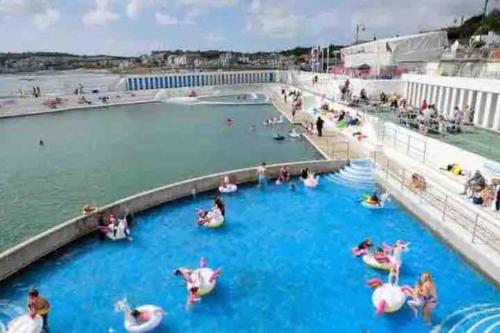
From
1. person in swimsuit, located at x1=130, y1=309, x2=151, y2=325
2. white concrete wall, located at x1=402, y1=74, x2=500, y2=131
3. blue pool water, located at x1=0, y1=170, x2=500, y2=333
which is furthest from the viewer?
white concrete wall, located at x1=402, y1=74, x2=500, y2=131

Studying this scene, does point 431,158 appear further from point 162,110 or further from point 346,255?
point 162,110

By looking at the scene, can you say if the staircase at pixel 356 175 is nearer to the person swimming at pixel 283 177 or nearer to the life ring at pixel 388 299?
the person swimming at pixel 283 177

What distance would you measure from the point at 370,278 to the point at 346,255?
1365 mm

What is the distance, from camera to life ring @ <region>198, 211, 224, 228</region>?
1440 cm

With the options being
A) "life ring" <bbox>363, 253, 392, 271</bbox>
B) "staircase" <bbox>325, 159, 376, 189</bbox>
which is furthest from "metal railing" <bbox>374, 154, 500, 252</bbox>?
"life ring" <bbox>363, 253, 392, 271</bbox>

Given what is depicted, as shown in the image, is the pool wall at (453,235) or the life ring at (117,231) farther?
the life ring at (117,231)

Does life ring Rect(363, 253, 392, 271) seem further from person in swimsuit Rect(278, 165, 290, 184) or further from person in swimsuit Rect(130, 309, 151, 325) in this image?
person in swimsuit Rect(278, 165, 290, 184)

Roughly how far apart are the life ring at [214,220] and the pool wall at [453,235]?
6.91m

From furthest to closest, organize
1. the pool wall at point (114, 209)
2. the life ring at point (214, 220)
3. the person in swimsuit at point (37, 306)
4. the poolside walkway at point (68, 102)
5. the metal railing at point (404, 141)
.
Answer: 1. the poolside walkway at point (68, 102)
2. the metal railing at point (404, 141)
3. the life ring at point (214, 220)
4. the pool wall at point (114, 209)
5. the person in swimsuit at point (37, 306)

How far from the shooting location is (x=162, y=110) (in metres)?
49.0

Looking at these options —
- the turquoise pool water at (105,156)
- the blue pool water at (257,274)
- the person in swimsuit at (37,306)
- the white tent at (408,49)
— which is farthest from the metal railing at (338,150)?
the white tent at (408,49)

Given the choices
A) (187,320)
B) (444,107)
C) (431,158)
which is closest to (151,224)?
(187,320)

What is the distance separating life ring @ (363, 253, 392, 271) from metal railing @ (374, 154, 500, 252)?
8.26ft

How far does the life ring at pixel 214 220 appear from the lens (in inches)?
567
